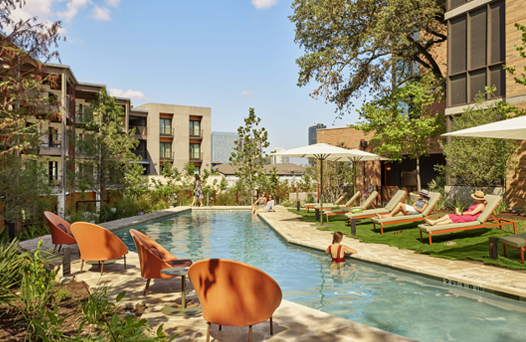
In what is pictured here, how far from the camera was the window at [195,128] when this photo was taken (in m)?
45.7

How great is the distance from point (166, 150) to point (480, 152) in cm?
3660

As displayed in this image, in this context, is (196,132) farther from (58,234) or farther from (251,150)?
(58,234)

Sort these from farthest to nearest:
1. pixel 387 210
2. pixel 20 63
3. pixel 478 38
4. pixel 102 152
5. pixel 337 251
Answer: pixel 102 152
pixel 478 38
pixel 387 210
pixel 337 251
pixel 20 63

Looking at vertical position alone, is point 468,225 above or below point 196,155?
below

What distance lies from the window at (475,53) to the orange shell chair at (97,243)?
13757mm

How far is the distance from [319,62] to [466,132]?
12222mm

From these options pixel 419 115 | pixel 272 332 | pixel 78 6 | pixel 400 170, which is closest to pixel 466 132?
pixel 272 332

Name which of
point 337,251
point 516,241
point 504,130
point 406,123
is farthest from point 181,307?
point 406,123

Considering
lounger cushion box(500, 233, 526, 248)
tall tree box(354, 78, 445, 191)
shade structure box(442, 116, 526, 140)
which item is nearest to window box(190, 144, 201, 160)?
tall tree box(354, 78, 445, 191)

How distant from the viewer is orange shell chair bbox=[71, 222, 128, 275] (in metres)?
5.99

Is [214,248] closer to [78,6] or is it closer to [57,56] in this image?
[57,56]

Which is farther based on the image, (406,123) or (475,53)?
(406,123)

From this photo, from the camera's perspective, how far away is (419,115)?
18719 millimetres

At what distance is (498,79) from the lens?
531 inches
